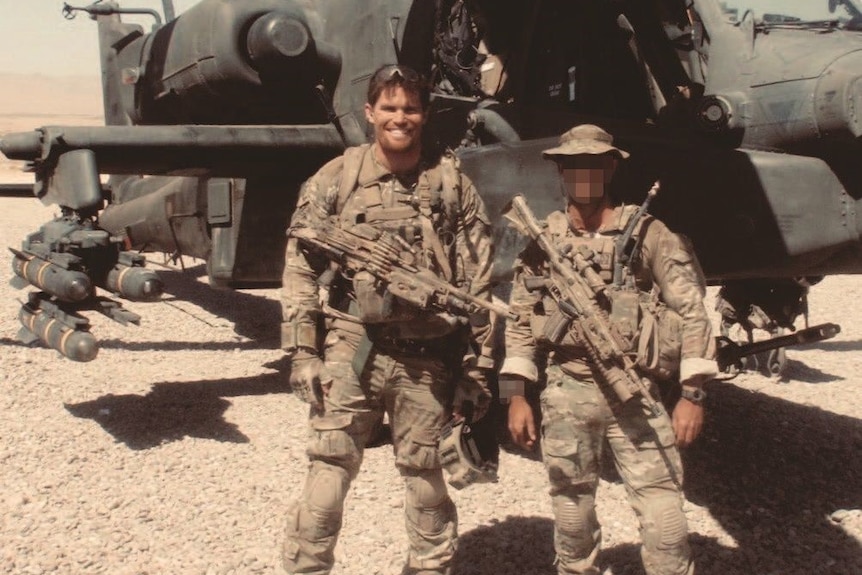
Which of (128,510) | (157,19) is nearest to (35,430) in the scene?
(128,510)

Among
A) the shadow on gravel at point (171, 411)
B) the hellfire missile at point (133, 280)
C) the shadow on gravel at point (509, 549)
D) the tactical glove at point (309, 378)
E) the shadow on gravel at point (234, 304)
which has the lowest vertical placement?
the shadow on gravel at point (234, 304)

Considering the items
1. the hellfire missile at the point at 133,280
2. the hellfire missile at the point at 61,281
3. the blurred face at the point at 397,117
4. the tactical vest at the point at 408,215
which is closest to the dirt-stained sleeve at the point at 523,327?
the tactical vest at the point at 408,215

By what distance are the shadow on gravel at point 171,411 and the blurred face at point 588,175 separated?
3.47 metres

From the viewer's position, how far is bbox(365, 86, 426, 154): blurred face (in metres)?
3.11

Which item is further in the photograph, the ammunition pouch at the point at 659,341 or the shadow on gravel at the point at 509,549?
the shadow on gravel at the point at 509,549

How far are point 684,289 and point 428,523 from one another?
1.35m

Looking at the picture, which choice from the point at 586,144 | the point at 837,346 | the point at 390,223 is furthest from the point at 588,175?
the point at 837,346

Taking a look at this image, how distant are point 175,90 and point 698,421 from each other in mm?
5756

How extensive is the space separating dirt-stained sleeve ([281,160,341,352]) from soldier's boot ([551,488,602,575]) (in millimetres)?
1145

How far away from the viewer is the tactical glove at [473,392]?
3303 mm

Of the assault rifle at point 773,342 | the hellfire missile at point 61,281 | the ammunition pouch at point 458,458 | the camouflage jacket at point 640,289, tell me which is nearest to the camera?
the camouflage jacket at point 640,289

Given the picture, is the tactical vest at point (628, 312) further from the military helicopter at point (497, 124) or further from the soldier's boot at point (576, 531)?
the military helicopter at point (497, 124)

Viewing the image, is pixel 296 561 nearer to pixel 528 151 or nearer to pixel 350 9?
pixel 528 151

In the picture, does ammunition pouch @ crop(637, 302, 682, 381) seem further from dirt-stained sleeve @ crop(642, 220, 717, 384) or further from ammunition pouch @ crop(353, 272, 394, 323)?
ammunition pouch @ crop(353, 272, 394, 323)
